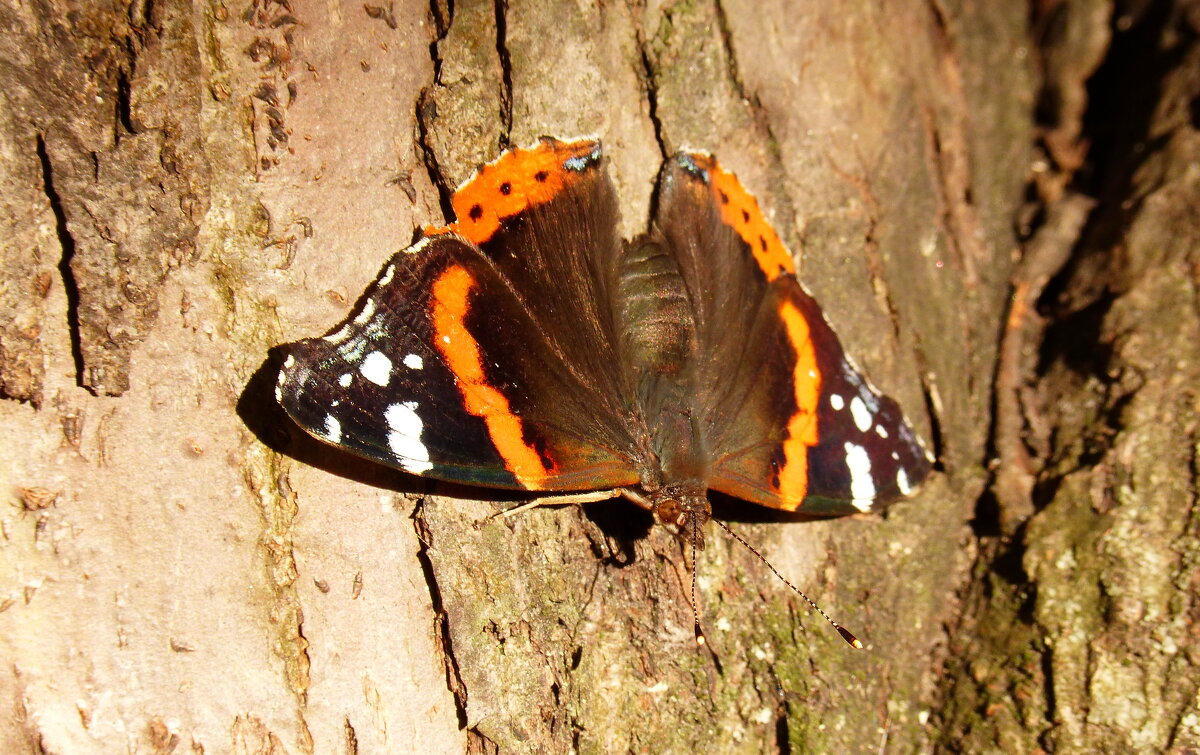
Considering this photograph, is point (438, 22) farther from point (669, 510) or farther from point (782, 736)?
point (782, 736)

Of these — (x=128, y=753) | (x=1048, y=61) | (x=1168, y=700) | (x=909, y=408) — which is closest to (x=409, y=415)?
(x=128, y=753)

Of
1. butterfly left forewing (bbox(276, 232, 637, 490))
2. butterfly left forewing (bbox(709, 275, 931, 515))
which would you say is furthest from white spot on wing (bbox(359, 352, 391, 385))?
butterfly left forewing (bbox(709, 275, 931, 515))

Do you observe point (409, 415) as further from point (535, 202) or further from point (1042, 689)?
point (1042, 689)

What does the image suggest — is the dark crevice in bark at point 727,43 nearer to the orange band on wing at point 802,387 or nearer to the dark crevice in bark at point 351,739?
the orange band on wing at point 802,387

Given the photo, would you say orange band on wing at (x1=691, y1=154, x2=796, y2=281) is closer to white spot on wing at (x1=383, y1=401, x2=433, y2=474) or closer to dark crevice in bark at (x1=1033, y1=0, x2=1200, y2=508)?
dark crevice in bark at (x1=1033, y1=0, x2=1200, y2=508)

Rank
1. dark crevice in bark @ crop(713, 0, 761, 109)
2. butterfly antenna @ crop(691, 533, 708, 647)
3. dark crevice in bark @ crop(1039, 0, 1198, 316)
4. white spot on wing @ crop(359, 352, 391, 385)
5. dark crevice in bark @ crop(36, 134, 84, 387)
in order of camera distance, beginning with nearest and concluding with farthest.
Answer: dark crevice in bark @ crop(36, 134, 84, 387), white spot on wing @ crop(359, 352, 391, 385), butterfly antenna @ crop(691, 533, 708, 647), dark crevice in bark @ crop(713, 0, 761, 109), dark crevice in bark @ crop(1039, 0, 1198, 316)

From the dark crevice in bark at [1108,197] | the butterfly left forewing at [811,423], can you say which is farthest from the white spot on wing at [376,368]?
the dark crevice in bark at [1108,197]
